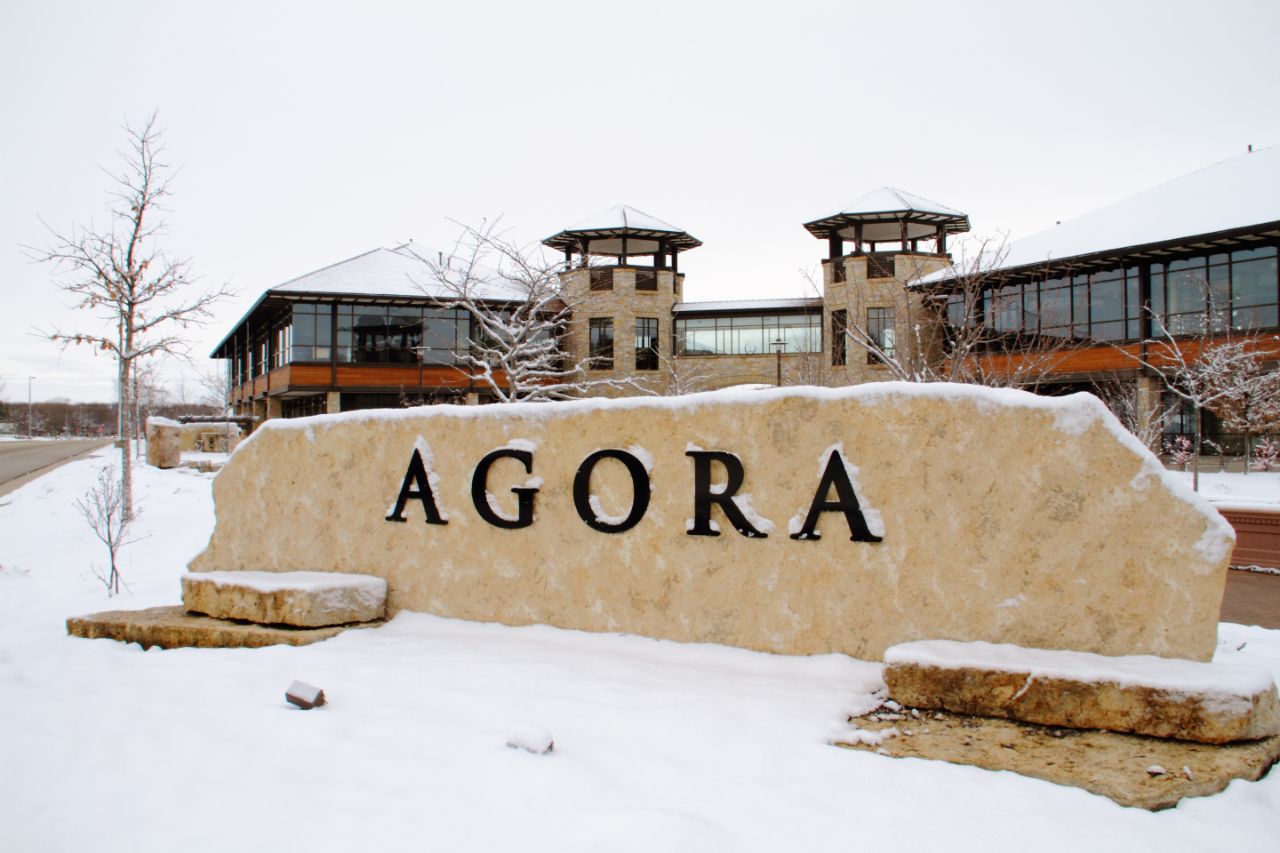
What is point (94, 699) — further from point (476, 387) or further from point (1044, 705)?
point (476, 387)

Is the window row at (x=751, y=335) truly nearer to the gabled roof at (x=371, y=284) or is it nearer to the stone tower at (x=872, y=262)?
the stone tower at (x=872, y=262)

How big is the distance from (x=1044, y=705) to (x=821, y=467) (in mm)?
1744

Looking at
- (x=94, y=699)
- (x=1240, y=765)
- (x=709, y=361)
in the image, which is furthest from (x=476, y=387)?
(x=1240, y=765)

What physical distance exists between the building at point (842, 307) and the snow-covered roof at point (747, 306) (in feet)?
0.28

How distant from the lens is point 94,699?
15.2ft

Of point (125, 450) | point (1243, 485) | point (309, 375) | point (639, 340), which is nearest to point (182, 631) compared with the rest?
point (125, 450)

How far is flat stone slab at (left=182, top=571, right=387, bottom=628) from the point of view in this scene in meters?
5.80

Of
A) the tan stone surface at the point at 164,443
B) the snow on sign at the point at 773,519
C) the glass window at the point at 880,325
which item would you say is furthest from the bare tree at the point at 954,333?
the tan stone surface at the point at 164,443

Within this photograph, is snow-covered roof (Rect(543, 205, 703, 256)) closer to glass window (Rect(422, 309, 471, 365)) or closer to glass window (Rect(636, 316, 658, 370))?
glass window (Rect(636, 316, 658, 370))

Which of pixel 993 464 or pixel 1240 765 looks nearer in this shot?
pixel 1240 765

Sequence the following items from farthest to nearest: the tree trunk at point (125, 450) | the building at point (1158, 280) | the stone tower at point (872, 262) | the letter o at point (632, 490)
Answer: the stone tower at point (872, 262), the building at point (1158, 280), the tree trunk at point (125, 450), the letter o at point (632, 490)

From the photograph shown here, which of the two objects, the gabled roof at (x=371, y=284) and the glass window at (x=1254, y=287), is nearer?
the glass window at (x=1254, y=287)

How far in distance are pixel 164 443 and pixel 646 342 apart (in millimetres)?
18309

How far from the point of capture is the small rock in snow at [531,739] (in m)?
3.71
